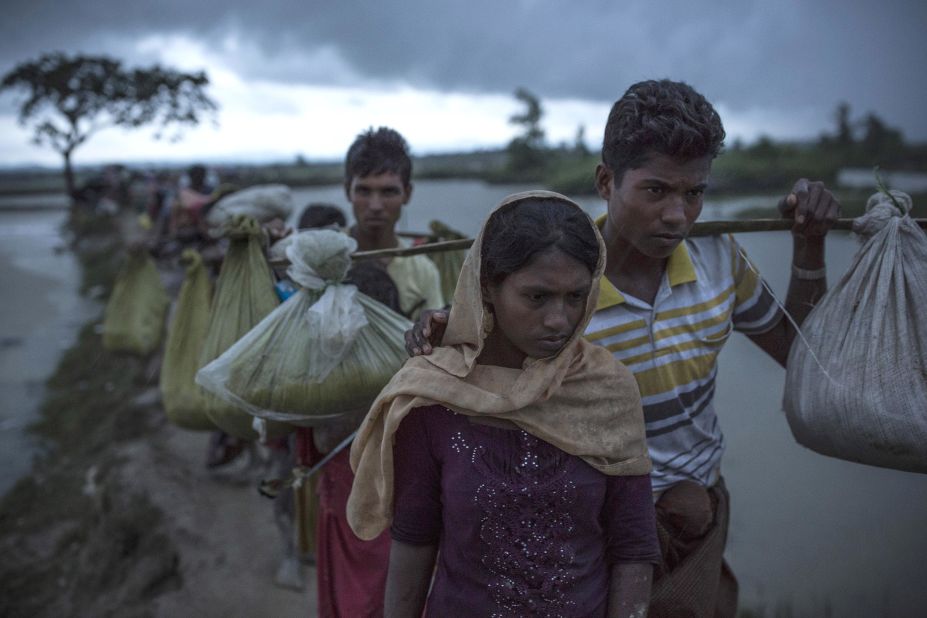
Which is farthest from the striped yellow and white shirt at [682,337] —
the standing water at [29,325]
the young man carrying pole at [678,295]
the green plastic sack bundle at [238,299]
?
the standing water at [29,325]

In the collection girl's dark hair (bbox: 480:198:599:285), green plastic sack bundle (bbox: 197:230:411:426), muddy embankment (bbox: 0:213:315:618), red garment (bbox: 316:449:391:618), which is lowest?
muddy embankment (bbox: 0:213:315:618)

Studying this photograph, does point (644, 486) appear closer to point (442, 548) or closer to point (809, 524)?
point (442, 548)

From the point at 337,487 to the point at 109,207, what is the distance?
23.2 m

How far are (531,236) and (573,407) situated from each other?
35cm

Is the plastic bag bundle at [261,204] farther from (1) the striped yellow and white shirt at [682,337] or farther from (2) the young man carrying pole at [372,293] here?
(1) the striped yellow and white shirt at [682,337]

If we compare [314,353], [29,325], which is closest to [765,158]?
[314,353]

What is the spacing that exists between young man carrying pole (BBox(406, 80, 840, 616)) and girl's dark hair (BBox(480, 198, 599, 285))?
10.0 inches

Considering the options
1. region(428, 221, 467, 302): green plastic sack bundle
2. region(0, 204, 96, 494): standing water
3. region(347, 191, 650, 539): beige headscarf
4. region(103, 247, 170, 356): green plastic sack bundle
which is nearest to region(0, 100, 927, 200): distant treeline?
region(428, 221, 467, 302): green plastic sack bundle

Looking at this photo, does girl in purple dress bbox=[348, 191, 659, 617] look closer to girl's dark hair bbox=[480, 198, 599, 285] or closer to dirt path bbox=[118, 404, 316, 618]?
girl's dark hair bbox=[480, 198, 599, 285]

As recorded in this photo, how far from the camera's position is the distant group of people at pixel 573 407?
123 cm

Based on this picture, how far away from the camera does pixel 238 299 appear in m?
2.22

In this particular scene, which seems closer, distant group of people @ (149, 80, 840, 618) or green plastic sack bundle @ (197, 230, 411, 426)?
distant group of people @ (149, 80, 840, 618)

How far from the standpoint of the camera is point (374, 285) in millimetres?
2168

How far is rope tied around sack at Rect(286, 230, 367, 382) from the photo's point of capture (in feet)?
5.93
